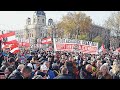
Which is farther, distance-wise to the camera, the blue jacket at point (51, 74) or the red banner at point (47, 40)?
the red banner at point (47, 40)

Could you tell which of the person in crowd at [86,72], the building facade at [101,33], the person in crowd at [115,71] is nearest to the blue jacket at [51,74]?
the person in crowd at [86,72]

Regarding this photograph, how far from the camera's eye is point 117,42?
8.54 metres

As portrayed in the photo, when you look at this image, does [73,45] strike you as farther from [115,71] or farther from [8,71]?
[8,71]

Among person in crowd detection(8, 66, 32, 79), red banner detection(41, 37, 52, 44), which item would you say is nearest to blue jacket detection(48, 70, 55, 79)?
person in crowd detection(8, 66, 32, 79)

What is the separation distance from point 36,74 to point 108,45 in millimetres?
2253

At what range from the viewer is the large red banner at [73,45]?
A: 8.70 metres

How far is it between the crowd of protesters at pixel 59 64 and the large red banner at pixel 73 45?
0.14 m

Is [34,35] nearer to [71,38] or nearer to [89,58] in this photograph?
[71,38]

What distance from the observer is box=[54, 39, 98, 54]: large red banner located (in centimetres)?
870

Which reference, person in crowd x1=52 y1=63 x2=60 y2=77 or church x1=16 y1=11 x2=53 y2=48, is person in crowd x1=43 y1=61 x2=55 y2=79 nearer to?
person in crowd x1=52 y1=63 x2=60 y2=77

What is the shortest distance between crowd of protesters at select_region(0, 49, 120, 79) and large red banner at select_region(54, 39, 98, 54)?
14cm

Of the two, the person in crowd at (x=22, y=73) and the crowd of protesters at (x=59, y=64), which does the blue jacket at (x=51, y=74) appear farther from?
the person in crowd at (x=22, y=73)

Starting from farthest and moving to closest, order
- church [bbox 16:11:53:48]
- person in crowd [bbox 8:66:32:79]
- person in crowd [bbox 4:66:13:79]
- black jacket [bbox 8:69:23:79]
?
church [bbox 16:11:53:48]
person in crowd [bbox 4:66:13:79]
black jacket [bbox 8:69:23:79]
person in crowd [bbox 8:66:32:79]
